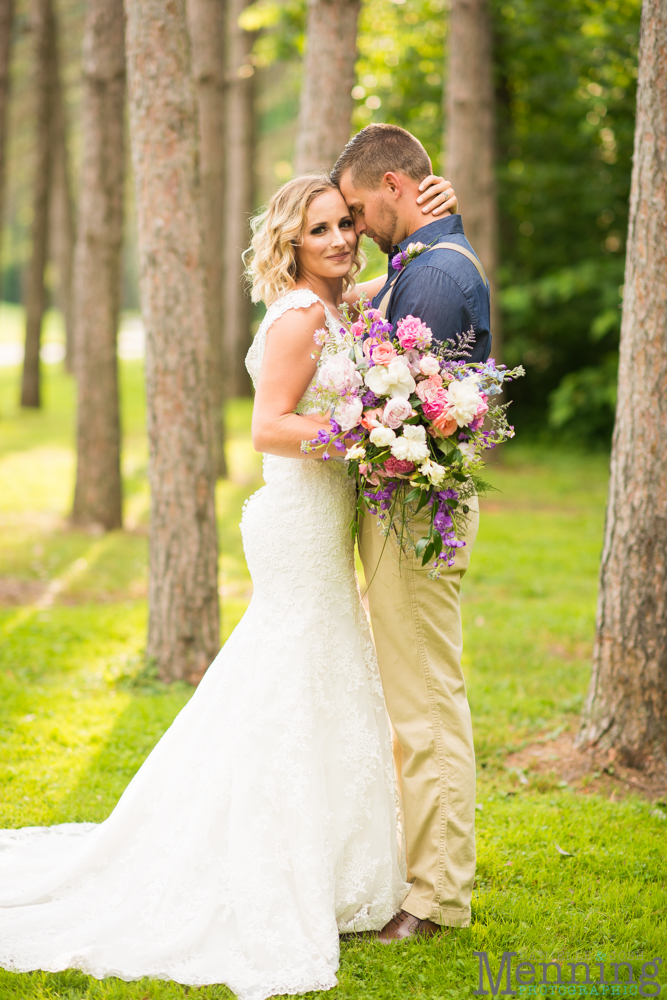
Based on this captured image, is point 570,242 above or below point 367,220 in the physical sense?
above

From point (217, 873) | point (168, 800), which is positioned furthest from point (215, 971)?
point (168, 800)

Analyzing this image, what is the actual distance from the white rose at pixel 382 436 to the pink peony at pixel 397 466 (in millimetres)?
81

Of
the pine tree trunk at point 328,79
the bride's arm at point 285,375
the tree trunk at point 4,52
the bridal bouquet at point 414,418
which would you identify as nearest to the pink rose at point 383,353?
the bridal bouquet at point 414,418

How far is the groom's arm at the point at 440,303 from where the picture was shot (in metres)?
2.96

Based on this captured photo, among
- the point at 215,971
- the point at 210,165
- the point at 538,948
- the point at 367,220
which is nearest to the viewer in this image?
the point at 215,971

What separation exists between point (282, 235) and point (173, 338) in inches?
81.3

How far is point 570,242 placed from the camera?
1608 centimetres

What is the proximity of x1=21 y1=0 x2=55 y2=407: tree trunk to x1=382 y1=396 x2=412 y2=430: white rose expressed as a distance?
1503cm

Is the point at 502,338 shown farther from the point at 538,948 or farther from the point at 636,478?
the point at 538,948

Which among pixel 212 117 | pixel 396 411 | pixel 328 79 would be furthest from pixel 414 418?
pixel 212 117

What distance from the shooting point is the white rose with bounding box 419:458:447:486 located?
269 cm

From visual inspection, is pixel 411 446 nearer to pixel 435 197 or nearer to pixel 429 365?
pixel 429 365

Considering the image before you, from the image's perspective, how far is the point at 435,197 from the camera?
3.26 metres

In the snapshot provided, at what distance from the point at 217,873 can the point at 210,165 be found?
909 centimetres
